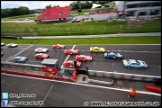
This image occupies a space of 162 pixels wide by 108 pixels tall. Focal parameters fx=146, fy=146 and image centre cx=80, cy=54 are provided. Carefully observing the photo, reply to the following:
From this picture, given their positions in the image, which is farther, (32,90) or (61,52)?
(61,52)

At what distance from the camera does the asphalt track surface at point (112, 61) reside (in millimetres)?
25469

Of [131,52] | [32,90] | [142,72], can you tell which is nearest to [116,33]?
[131,52]

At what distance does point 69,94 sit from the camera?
2091 cm

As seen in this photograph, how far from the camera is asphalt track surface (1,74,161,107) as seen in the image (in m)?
19.0

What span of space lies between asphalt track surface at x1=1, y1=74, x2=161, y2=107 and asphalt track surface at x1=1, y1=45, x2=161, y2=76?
556 cm

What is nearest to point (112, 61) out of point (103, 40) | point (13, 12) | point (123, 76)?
point (123, 76)

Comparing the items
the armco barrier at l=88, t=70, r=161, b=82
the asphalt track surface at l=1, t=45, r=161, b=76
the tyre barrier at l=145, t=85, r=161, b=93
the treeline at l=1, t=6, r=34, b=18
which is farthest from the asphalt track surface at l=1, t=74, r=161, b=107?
the treeline at l=1, t=6, r=34, b=18

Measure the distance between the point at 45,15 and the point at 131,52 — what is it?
60689mm

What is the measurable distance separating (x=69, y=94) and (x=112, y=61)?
11.9 metres

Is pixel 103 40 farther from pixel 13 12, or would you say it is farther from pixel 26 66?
pixel 13 12

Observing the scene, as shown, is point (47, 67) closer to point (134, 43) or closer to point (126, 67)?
point (126, 67)

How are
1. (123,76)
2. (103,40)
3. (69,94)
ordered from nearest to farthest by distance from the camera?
(69,94) < (123,76) < (103,40)

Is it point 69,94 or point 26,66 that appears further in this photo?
point 26,66

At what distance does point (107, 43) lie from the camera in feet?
124
